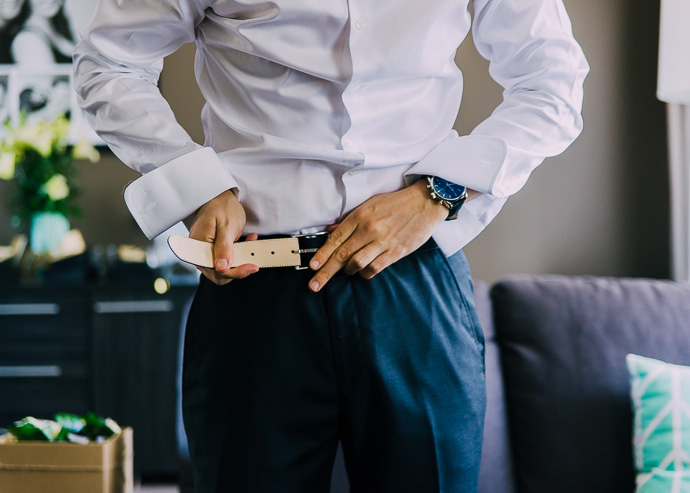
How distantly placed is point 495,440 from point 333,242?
96cm

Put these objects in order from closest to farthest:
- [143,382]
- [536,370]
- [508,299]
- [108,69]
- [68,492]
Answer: [108,69] → [68,492] → [536,370] → [508,299] → [143,382]

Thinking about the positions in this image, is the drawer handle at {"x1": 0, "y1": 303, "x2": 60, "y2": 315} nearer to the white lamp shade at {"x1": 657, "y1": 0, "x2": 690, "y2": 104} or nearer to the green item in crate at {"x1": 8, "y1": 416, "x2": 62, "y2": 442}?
the green item in crate at {"x1": 8, "y1": 416, "x2": 62, "y2": 442}

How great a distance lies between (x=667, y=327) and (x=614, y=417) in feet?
0.85

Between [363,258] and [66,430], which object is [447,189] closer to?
[363,258]

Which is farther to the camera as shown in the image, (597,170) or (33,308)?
(597,170)

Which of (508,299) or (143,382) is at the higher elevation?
(508,299)

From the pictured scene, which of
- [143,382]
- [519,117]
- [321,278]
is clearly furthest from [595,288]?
[143,382]

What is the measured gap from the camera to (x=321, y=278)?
0.65m

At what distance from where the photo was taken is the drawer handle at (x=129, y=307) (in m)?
2.64

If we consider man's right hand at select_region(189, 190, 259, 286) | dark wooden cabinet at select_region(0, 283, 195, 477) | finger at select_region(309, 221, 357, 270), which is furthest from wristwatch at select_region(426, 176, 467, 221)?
dark wooden cabinet at select_region(0, 283, 195, 477)

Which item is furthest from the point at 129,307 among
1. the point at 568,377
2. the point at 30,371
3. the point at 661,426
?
the point at 661,426

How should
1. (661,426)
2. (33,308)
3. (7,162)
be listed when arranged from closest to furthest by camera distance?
(661,426) → (33,308) → (7,162)

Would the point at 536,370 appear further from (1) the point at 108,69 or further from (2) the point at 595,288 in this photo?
(1) the point at 108,69

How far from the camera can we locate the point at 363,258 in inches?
25.7
